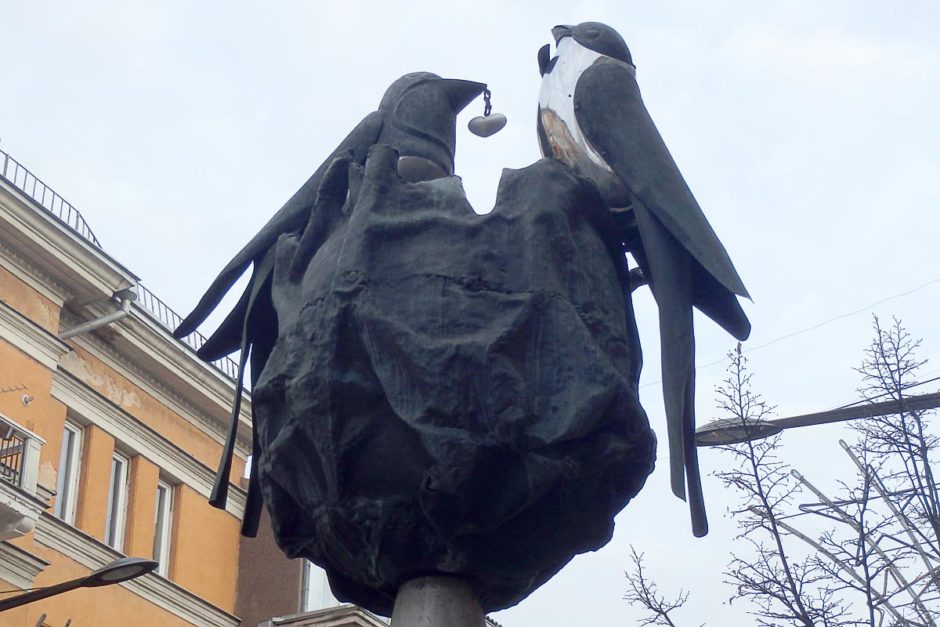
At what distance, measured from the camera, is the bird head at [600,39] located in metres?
4.93

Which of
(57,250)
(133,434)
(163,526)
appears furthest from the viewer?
(163,526)

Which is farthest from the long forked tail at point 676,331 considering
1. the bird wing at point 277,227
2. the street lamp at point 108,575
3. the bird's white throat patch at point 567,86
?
the street lamp at point 108,575

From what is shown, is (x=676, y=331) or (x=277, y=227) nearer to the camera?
(x=676, y=331)

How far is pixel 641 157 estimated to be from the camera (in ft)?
15.0

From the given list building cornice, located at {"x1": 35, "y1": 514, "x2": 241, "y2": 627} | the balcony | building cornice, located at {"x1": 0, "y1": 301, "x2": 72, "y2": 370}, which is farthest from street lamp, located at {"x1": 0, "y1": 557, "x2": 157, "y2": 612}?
building cornice, located at {"x1": 0, "y1": 301, "x2": 72, "y2": 370}

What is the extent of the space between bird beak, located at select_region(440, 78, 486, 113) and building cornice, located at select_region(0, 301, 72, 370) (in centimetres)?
1282

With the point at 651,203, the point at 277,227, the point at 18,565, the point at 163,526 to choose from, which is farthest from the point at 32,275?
the point at 651,203

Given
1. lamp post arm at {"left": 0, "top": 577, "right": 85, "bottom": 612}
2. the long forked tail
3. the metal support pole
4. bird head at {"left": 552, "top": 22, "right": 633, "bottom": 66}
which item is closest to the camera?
the metal support pole

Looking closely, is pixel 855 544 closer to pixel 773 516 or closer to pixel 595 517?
pixel 773 516

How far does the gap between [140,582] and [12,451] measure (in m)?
3.10

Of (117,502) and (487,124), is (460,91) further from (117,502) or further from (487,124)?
(117,502)

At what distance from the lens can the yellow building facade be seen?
16.7 m

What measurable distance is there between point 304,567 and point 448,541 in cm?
1669

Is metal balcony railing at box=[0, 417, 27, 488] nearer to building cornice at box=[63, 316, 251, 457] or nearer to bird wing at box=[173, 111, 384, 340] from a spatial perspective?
building cornice at box=[63, 316, 251, 457]
